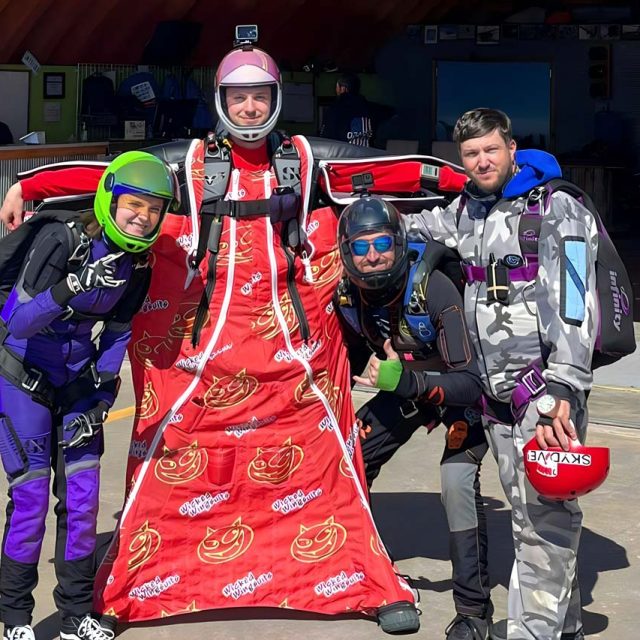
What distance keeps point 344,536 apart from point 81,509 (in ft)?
3.56

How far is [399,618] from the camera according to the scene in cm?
512

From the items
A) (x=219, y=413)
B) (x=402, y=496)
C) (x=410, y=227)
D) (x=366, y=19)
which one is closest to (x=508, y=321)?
(x=410, y=227)

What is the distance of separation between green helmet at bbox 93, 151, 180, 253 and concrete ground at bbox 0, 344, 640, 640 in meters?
1.56

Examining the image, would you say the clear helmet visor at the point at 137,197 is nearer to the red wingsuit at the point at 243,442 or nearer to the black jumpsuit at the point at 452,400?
the red wingsuit at the point at 243,442

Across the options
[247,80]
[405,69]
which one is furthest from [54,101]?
[247,80]

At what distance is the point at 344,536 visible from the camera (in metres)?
5.29

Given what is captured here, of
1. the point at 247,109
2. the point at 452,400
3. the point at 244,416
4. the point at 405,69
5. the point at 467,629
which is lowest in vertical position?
the point at 467,629

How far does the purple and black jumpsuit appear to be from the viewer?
4.70 meters

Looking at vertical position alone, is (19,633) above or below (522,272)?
below

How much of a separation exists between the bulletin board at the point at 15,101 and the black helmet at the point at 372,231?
9937mm

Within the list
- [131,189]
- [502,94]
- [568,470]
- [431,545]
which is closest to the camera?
[568,470]

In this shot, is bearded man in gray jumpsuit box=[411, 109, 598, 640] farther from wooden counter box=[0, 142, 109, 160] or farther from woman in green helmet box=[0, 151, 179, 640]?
wooden counter box=[0, 142, 109, 160]

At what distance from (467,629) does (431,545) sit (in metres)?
1.17

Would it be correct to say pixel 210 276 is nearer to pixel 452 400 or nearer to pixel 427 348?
pixel 427 348
